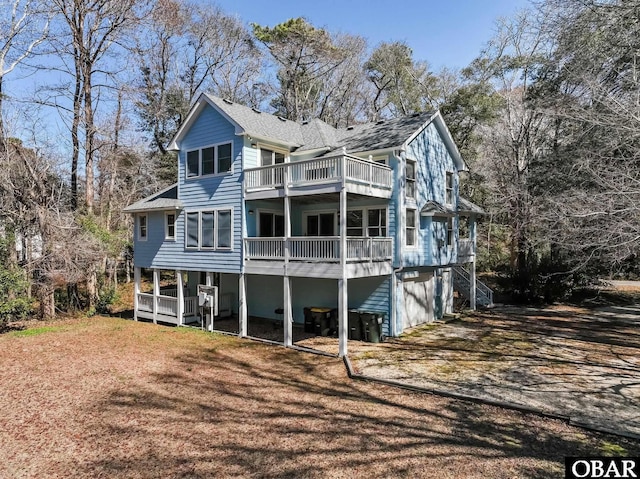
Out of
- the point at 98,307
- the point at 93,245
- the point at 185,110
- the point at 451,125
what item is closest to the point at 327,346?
the point at 93,245

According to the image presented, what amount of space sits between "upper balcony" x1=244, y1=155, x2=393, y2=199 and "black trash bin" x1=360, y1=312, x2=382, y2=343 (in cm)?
421

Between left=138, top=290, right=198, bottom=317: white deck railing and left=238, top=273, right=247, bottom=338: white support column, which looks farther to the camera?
left=138, top=290, right=198, bottom=317: white deck railing

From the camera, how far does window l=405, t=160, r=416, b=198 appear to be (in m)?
15.4

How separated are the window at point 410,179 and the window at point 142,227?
12.3 metres

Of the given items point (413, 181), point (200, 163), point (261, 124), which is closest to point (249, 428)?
point (413, 181)

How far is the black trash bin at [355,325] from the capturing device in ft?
46.0

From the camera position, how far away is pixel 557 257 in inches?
870

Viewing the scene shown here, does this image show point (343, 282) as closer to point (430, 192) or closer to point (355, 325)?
point (355, 325)

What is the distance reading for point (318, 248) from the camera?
12.8 meters

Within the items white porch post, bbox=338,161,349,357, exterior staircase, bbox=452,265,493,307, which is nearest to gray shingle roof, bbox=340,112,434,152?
white porch post, bbox=338,161,349,357

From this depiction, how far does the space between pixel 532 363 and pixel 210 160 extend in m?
13.4

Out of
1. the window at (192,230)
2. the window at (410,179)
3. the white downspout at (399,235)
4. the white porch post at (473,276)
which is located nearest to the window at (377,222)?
the white downspout at (399,235)

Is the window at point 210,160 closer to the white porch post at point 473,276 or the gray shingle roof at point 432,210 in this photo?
the gray shingle roof at point 432,210

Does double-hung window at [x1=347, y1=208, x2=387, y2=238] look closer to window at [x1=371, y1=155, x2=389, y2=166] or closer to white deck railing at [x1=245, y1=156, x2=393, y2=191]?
white deck railing at [x1=245, y1=156, x2=393, y2=191]
